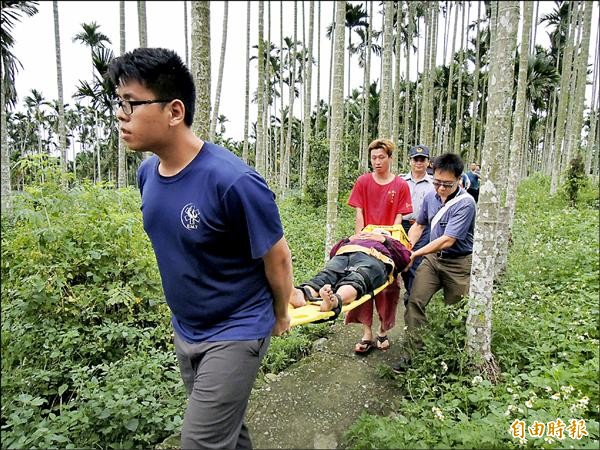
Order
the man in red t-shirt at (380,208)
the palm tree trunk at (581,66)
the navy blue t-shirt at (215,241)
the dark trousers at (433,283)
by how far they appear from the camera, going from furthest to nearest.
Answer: the palm tree trunk at (581,66) → the man in red t-shirt at (380,208) → the dark trousers at (433,283) → the navy blue t-shirt at (215,241)

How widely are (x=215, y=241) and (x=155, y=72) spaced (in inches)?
29.0

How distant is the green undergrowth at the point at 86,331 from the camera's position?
2.72m

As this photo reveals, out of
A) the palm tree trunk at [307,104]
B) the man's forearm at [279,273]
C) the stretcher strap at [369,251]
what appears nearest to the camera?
the man's forearm at [279,273]

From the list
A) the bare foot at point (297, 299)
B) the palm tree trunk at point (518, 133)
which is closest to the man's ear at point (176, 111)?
the bare foot at point (297, 299)

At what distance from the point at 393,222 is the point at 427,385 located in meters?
1.64

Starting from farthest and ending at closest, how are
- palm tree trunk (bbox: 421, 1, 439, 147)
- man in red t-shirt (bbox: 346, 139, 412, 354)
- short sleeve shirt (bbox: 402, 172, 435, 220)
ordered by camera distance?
palm tree trunk (bbox: 421, 1, 439, 147), short sleeve shirt (bbox: 402, 172, 435, 220), man in red t-shirt (bbox: 346, 139, 412, 354)

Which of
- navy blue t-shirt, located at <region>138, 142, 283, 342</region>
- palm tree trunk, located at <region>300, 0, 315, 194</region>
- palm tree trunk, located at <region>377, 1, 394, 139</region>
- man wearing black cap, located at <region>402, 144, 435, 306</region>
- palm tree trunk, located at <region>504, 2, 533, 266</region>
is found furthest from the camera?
palm tree trunk, located at <region>300, 0, 315, 194</region>

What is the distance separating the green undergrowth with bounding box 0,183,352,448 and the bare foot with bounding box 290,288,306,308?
1.15 m

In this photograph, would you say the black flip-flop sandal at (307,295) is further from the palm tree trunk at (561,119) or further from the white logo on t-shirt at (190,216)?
the palm tree trunk at (561,119)

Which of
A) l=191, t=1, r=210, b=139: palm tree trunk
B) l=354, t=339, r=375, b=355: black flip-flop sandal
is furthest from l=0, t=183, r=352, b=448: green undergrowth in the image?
l=191, t=1, r=210, b=139: palm tree trunk

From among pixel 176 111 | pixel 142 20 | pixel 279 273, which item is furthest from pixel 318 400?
pixel 142 20

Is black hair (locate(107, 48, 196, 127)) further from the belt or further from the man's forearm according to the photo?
the belt

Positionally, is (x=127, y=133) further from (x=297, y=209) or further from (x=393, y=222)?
(x=297, y=209)

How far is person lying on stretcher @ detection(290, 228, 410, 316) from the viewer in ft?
9.75
